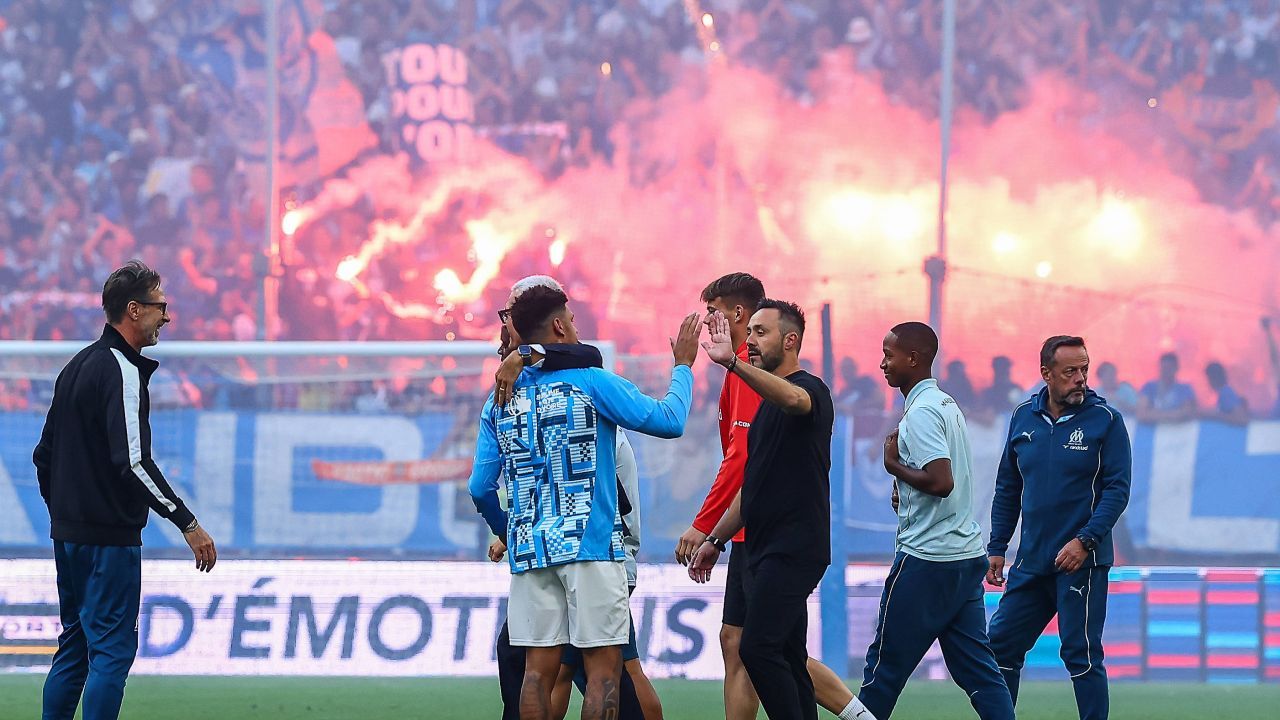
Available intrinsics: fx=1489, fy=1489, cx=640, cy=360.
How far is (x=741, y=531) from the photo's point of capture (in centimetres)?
523

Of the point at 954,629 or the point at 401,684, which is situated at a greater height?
the point at 954,629

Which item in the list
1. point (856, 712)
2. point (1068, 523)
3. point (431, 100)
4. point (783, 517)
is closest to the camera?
point (783, 517)

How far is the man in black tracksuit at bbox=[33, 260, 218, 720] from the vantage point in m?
5.17

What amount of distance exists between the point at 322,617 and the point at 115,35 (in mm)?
5587

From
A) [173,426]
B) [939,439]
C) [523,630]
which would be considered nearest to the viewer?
[523,630]

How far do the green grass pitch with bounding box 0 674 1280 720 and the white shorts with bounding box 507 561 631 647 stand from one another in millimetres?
2547

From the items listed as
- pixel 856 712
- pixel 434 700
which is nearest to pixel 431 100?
pixel 434 700

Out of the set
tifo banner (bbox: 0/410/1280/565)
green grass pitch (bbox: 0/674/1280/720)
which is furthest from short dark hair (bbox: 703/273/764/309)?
tifo banner (bbox: 0/410/1280/565)

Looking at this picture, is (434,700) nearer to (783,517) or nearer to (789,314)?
(783,517)

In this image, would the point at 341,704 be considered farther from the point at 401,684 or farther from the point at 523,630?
the point at 523,630

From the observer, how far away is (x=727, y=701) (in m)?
5.25

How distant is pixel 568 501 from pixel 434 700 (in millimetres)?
3279

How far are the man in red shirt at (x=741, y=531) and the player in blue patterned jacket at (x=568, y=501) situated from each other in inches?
23.4

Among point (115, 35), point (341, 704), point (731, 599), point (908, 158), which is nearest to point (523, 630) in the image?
point (731, 599)
